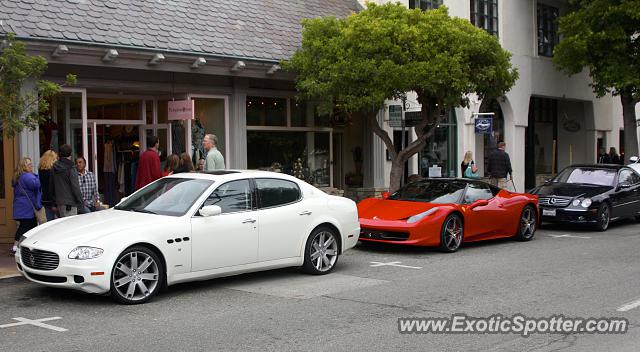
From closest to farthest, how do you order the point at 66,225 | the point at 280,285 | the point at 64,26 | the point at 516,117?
the point at 66,225 < the point at 280,285 < the point at 64,26 < the point at 516,117

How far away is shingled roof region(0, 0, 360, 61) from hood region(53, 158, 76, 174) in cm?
256

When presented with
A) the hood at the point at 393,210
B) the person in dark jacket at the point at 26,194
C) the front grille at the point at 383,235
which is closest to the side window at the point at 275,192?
the front grille at the point at 383,235

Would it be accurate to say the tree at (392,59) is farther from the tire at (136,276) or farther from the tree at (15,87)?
the tire at (136,276)

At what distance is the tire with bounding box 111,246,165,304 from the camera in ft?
25.0

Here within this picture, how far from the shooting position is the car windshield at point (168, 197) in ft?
27.9

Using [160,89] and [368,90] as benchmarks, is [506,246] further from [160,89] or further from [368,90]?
[160,89]

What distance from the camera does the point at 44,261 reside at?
768 centimetres

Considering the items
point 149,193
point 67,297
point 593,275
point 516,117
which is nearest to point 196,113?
point 149,193

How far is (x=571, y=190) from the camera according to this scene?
1549 cm

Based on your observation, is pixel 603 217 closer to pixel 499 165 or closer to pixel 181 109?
pixel 499 165

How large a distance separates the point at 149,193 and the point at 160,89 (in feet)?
19.4

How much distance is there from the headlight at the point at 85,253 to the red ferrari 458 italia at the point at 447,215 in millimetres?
5296

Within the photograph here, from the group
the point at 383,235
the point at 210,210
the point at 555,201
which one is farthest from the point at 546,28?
the point at 210,210

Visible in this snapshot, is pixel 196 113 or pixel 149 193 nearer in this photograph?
pixel 149 193
